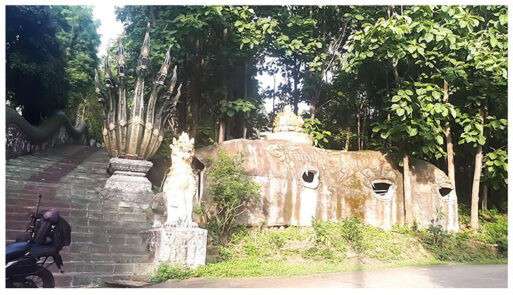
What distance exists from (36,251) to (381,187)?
890 centimetres

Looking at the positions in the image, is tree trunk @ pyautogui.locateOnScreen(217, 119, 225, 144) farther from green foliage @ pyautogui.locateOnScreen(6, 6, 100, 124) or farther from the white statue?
the white statue

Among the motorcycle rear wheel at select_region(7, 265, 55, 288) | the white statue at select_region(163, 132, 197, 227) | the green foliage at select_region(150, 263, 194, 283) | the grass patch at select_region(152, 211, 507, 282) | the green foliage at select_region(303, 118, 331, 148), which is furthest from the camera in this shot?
the green foliage at select_region(303, 118, 331, 148)

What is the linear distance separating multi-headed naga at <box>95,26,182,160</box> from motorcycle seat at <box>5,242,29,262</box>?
5.08 meters

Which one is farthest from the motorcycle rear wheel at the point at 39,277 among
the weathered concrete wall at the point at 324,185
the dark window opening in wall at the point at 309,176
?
the dark window opening in wall at the point at 309,176

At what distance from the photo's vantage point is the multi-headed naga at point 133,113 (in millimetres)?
10766

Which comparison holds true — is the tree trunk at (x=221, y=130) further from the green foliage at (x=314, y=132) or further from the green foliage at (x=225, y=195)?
the green foliage at (x=225, y=195)

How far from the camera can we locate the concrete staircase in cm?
738

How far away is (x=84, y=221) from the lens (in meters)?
8.55

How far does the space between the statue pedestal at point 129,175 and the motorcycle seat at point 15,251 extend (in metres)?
4.46

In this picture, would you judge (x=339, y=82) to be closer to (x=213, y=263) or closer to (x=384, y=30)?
→ (x=384, y=30)

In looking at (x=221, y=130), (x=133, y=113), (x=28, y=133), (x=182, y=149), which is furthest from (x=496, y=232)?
(x=28, y=133)

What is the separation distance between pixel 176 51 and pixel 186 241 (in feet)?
21.6

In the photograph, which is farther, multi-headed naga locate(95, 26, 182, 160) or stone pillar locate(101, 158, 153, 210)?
multi-headed naga locate(95, 26, 182, 160)

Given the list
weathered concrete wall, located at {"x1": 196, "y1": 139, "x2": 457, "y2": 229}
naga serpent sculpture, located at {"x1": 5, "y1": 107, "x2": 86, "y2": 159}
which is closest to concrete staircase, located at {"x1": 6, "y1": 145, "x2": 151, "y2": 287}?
naga serpent sculpture, located at {"x1": 5, "y1": 107, "x2": 86, "y2": 159}
